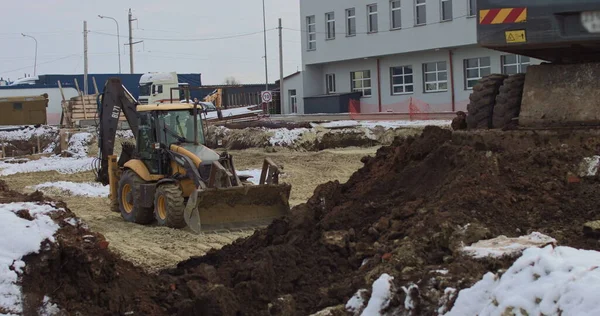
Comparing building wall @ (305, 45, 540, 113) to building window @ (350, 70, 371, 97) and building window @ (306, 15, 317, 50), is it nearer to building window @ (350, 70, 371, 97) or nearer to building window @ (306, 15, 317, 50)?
building window @ (350, 70, 371, 97)

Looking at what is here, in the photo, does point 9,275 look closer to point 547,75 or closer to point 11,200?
point 11,200

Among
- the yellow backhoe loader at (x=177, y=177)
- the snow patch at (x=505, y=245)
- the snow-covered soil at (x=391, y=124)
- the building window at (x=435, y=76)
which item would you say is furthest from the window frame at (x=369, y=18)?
the snow patch at (x=505, y=245)

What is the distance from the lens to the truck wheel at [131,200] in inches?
541

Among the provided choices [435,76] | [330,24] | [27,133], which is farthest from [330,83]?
[27,133]

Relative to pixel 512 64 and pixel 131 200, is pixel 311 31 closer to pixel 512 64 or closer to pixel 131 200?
pixel 512 64

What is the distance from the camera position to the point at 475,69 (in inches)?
1628

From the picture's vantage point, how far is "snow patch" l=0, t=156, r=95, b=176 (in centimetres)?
Result: 2536

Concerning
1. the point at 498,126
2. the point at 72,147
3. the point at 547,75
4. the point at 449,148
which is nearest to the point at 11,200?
the point at 449,148

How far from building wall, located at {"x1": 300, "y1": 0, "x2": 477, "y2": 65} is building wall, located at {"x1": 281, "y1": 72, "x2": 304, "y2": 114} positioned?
1643 millimetres

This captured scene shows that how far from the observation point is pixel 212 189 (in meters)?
12.0

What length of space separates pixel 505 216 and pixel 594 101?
1.85 metres

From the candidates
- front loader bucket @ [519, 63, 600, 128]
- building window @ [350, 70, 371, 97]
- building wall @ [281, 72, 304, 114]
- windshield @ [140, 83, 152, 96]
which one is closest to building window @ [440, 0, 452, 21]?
building window @ [350, 70, 371, 97]

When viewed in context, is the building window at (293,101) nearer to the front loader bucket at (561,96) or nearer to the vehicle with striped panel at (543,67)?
the vehicle with striped panel at (543,67)

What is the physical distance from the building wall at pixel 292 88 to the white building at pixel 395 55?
A: 7 centimetres
